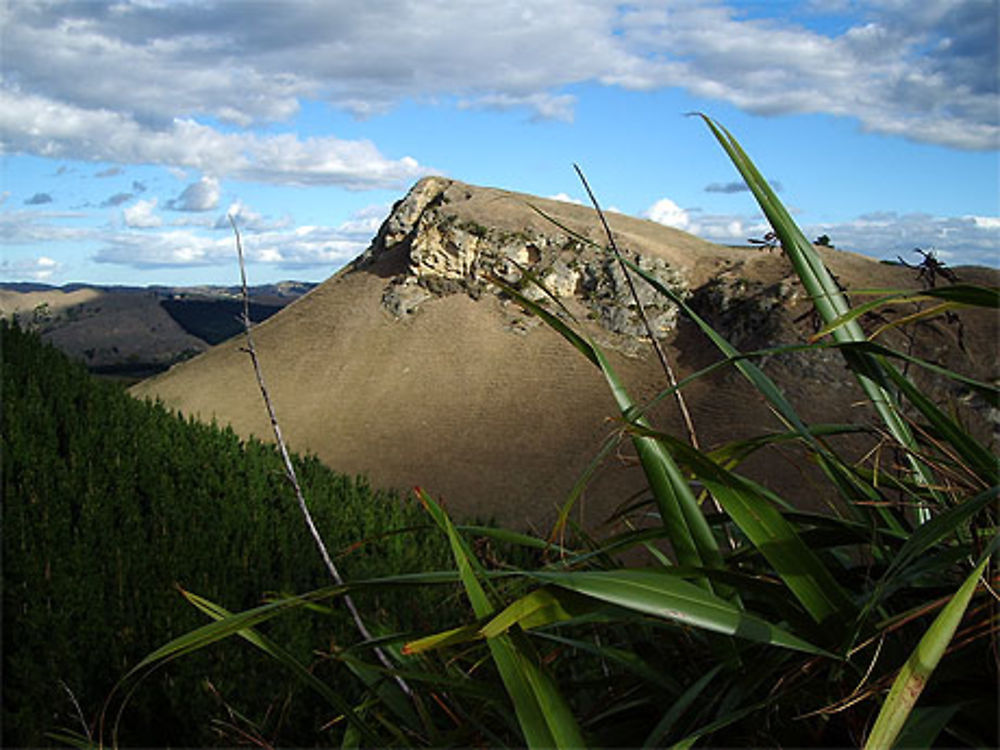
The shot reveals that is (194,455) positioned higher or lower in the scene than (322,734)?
higher

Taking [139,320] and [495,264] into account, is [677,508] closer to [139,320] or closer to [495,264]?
[495,264]

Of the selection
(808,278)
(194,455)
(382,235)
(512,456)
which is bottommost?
(512,456)

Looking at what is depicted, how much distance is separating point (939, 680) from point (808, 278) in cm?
51

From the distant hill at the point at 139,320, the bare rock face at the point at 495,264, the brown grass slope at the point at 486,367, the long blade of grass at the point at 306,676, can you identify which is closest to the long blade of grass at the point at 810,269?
the long blade of grass at the point at 306,676

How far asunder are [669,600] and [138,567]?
363cm

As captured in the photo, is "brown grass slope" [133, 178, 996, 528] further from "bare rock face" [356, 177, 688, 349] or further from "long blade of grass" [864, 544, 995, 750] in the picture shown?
"long blade of grass" [864, 544, 995, 750]

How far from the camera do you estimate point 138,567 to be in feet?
12.9

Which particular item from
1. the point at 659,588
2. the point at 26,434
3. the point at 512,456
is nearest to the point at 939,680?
the point at 659,588

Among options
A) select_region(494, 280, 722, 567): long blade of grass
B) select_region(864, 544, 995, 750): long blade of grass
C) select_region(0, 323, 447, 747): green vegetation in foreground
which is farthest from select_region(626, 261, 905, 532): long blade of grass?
select_region(0, 323, 447, 747): green vegetation in foreground

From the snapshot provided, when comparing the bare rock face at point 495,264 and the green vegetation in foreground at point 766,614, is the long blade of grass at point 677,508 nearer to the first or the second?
the green vegetation in foreground at point 766,614

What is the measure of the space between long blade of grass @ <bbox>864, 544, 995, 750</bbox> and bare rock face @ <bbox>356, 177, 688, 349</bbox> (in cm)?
1461

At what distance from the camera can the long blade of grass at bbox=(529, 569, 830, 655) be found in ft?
2.60

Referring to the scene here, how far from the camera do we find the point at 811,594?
918mm

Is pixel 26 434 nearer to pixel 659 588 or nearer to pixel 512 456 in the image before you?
pixel 659 588
